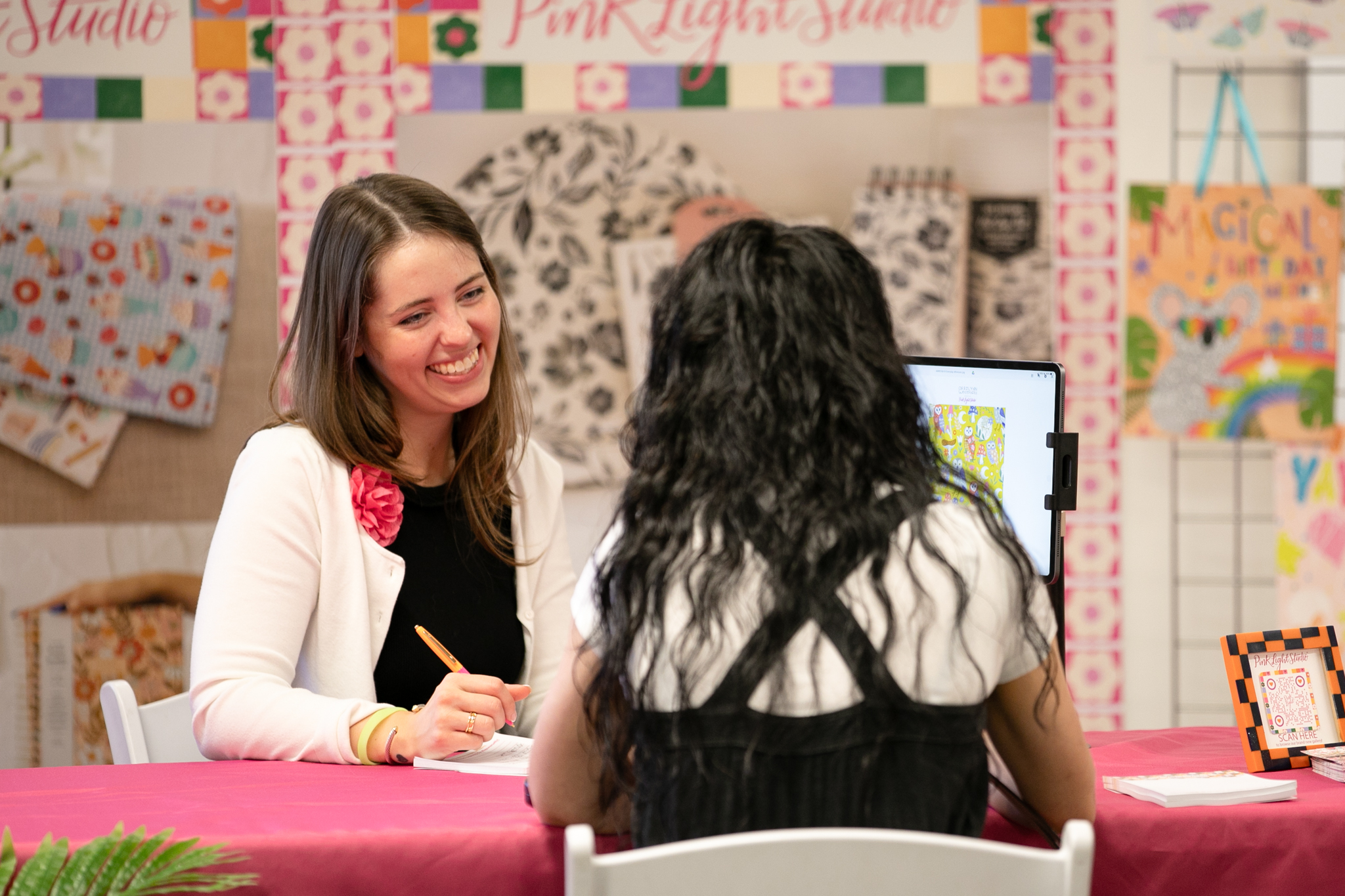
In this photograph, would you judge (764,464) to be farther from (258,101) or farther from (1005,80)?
(258,101)

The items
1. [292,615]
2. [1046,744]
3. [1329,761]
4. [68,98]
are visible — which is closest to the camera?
[1046,744]

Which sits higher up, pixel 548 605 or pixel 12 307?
pixel 12 307

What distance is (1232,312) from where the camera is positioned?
3098 millimetres

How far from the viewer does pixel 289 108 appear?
306cm

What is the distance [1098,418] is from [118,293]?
2.62m

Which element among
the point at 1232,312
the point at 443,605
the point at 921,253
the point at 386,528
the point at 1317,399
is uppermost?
the point at 921,253

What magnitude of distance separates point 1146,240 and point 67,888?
290 centimetres

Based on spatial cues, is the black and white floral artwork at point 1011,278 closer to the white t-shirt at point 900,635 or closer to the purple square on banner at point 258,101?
the purple square on banner at point 258,101

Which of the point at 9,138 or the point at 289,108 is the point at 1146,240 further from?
the point at 9,138

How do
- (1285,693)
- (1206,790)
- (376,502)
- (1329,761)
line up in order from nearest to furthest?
1. (1206,790)
2. (1329,761)
3. (1285,693)
4. (376,502)

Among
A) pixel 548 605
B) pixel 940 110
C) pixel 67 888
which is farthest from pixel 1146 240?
pixel 67 888

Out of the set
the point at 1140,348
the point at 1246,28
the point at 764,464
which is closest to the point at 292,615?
the point at 764,464

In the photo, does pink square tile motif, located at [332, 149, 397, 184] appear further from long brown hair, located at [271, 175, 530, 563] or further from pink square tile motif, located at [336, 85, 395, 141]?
long brown hair, located at [271, 175, 530, 563]

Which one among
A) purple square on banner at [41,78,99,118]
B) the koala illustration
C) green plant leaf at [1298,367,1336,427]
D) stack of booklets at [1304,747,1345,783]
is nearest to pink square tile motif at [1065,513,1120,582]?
the koala illustration
